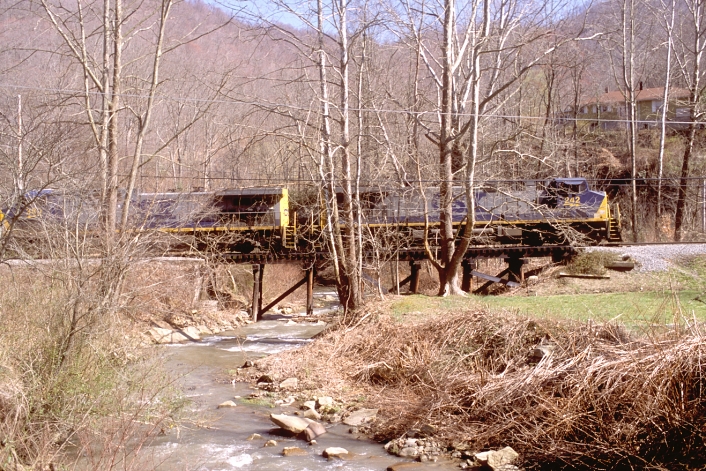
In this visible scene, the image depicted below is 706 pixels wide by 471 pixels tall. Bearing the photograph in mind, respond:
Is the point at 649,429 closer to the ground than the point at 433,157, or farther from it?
closer to the ground

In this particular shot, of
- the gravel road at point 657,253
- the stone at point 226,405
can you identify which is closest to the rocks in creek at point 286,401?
the stone at point 226,405

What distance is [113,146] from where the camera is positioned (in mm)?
15078

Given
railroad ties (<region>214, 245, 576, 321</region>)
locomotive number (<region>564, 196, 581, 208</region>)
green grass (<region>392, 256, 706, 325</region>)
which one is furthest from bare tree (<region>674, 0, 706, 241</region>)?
green grass (<region>392, 256, 706, 325</region>)

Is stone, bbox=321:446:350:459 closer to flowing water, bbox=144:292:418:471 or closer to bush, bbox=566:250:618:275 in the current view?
flowing water, bbox=144:292:418:471

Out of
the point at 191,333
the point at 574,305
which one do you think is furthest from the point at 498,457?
the point at 191,333

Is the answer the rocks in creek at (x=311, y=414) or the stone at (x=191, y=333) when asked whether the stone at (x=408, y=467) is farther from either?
the stone at (x=191, y=333)

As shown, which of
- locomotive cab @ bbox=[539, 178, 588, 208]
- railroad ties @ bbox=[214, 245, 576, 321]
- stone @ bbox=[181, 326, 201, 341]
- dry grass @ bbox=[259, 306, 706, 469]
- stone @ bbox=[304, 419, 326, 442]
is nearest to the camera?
dry grass @ bbox=[259, 306, 706, 469]

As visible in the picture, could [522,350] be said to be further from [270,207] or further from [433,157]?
[270,207]

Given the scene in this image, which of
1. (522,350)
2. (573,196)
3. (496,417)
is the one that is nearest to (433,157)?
(573,196)

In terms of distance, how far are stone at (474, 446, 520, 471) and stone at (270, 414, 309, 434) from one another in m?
2.97

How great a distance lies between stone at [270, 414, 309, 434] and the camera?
11.0m

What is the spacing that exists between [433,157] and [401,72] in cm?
445

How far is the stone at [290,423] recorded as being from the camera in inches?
432

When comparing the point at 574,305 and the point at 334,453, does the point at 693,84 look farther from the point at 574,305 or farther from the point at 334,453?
the point at 334,453
